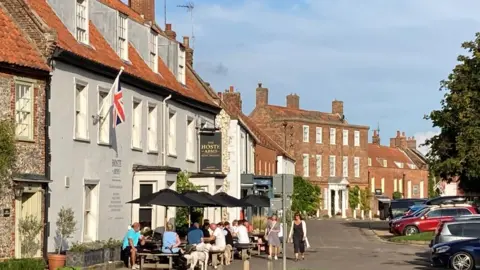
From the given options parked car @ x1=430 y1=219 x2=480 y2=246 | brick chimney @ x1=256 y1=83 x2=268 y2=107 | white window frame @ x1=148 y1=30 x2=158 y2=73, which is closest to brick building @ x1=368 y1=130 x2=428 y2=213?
brick chimney @ x1=256 y1=83 x2=268 y2=107

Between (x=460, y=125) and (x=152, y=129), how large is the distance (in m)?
23.3

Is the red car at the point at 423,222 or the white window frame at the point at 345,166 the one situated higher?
the white window frame at the point at 345,166

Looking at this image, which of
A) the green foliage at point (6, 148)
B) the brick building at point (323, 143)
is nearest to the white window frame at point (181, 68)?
the green foliage at point (6, 148)

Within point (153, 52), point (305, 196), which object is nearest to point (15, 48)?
point (153, 52)

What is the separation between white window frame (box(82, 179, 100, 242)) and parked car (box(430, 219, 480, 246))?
11.6 metres

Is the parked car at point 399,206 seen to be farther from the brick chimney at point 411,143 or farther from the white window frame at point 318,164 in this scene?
the brick chimney at point 411,143

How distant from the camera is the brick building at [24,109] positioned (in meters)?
24.9

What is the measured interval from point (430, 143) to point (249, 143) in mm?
11142

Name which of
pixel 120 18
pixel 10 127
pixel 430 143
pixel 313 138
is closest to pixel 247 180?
pixel 430 143

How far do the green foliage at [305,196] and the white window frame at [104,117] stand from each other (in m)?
50.4

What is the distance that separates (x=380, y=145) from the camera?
12100 cm

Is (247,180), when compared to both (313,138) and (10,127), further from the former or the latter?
(313,138)

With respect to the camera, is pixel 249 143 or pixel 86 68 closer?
pixel 86 68

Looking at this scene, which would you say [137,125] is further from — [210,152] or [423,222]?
[423,222]
